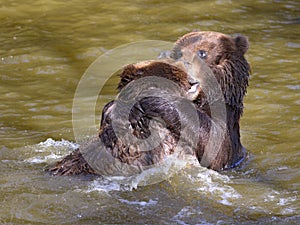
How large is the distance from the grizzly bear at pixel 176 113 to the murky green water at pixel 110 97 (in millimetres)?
163

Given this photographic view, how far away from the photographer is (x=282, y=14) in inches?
404

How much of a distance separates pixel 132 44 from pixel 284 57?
1.94 m

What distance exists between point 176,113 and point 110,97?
110 inches

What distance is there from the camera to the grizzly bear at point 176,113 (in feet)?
16.2

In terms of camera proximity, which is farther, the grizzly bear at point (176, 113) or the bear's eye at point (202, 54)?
the bear's eye at point (202, 54)

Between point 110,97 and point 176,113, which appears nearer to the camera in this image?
point 176,113

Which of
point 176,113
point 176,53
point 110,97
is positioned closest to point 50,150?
point 176,53

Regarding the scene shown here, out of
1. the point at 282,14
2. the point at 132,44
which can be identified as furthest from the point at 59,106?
the point at 282,14

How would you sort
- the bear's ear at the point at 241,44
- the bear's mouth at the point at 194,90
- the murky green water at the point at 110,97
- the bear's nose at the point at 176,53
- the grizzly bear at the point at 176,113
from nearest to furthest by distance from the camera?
1. the murky green water at the point at 110,97
2. the grizzly bear at the point at 176,113
3. the bear's mouth at the point at 194,90
4. the bear's nose at the point at 176,53
5. the bear's ear at the point at 241,44

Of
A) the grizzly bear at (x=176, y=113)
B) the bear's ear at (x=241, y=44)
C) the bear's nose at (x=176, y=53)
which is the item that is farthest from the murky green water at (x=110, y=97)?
the bear's nose at (x=176, y=53)

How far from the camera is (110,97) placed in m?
7.80

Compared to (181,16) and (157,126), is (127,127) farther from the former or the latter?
(181,16)

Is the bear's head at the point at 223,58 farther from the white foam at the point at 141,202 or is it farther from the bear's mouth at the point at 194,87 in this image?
the white foam at the point at 141,202

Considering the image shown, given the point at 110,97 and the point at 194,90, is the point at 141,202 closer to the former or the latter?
the point at 194,90
